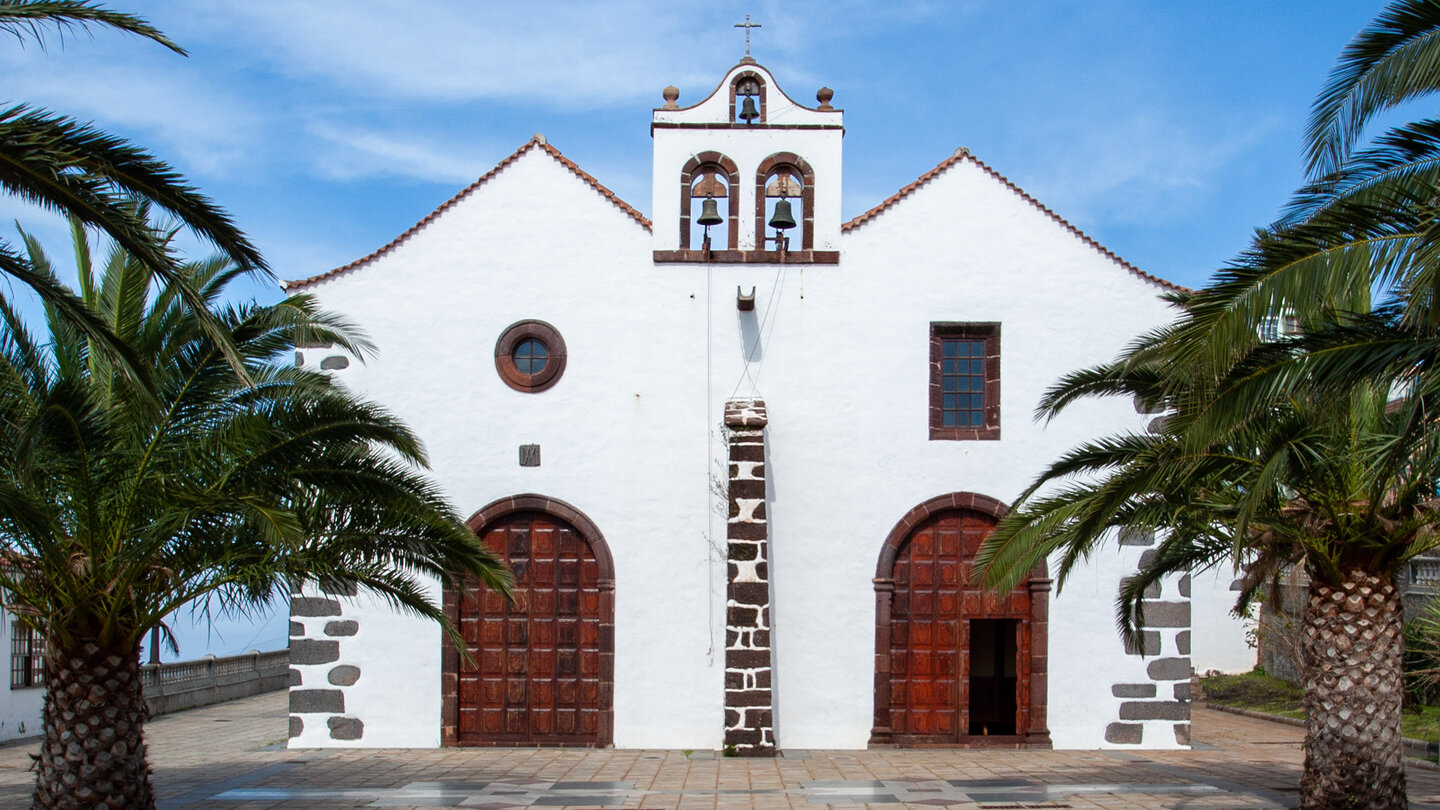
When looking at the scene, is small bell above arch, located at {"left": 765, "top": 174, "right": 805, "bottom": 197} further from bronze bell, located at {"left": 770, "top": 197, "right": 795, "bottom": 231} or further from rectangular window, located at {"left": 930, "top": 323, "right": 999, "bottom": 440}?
rectangular window, located at {"left": 930, "top": 323, "right": 999, "bottom": 440}

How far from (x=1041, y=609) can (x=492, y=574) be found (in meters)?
7.54

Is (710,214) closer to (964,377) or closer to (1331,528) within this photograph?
(964,377)

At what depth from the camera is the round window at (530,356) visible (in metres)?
15.8

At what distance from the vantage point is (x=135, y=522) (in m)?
9.91

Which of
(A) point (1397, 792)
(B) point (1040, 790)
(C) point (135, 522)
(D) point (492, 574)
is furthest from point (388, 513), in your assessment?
(A) point (1397, 792)

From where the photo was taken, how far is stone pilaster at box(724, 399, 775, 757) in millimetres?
14688

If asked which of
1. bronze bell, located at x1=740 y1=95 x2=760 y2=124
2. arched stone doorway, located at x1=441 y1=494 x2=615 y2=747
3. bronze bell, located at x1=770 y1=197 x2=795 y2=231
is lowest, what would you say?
arched stone doorway, located at x1=441 y1=494 x2=615 y2=747

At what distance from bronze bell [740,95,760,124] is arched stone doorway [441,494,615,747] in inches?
210

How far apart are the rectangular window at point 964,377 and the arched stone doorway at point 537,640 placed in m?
4.49

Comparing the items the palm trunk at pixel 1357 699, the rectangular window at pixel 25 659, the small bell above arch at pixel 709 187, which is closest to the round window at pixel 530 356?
the small bell above arch at pixel 709 187

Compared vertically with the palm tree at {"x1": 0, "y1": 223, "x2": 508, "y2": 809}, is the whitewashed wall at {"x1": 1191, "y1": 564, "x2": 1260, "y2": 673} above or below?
below

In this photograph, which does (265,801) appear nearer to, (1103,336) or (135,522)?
(135,522)

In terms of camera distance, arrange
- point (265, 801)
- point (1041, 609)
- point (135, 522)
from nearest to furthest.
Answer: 1. point (135, 522)
2. point (265, 801)
3. point (1041, 609)

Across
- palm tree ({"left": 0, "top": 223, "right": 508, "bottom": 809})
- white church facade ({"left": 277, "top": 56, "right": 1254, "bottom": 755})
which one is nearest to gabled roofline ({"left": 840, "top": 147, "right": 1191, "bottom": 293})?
white church facade ({"left": 277, "top": 56, "right": 1254, "bottom": 755})
